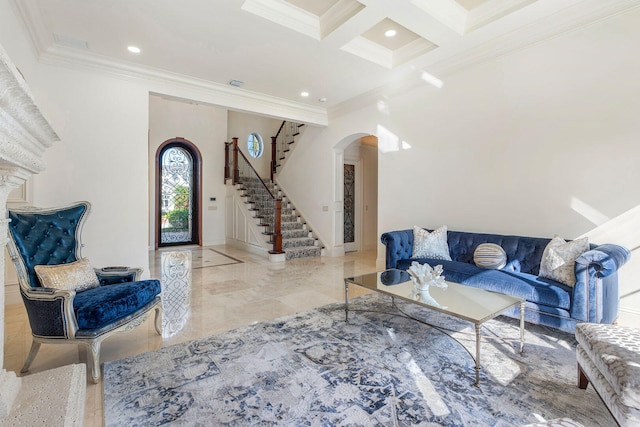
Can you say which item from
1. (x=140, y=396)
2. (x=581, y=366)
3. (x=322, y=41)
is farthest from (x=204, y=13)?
(x=581, y=366)

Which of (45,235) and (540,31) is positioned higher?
(540,31)

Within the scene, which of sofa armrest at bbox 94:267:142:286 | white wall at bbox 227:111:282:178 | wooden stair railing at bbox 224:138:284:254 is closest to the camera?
sofa armrest at bbox 94:267:142:286

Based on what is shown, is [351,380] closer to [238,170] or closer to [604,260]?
[604,260]

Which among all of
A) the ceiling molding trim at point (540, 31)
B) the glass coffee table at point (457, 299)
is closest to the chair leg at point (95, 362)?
the glass coffee table at point (457, 299)

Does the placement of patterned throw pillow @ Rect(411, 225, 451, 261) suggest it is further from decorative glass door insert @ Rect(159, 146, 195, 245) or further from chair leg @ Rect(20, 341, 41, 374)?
decorative glass door insert @ Rect(159, 146, 195, 245)

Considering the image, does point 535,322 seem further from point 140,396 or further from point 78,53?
point 78,53

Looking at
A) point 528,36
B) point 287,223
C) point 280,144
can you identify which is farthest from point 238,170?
point 528,36

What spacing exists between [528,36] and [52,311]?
5.38 metres

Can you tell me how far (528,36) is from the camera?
363cm

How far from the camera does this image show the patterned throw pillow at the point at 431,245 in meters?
4.13

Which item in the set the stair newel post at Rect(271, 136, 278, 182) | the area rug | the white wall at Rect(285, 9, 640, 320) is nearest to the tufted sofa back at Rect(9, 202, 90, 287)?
the area rug

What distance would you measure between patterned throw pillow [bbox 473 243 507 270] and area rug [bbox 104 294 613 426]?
0.82 m

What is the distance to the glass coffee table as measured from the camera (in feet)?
7.26

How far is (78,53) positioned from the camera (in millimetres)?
4039
